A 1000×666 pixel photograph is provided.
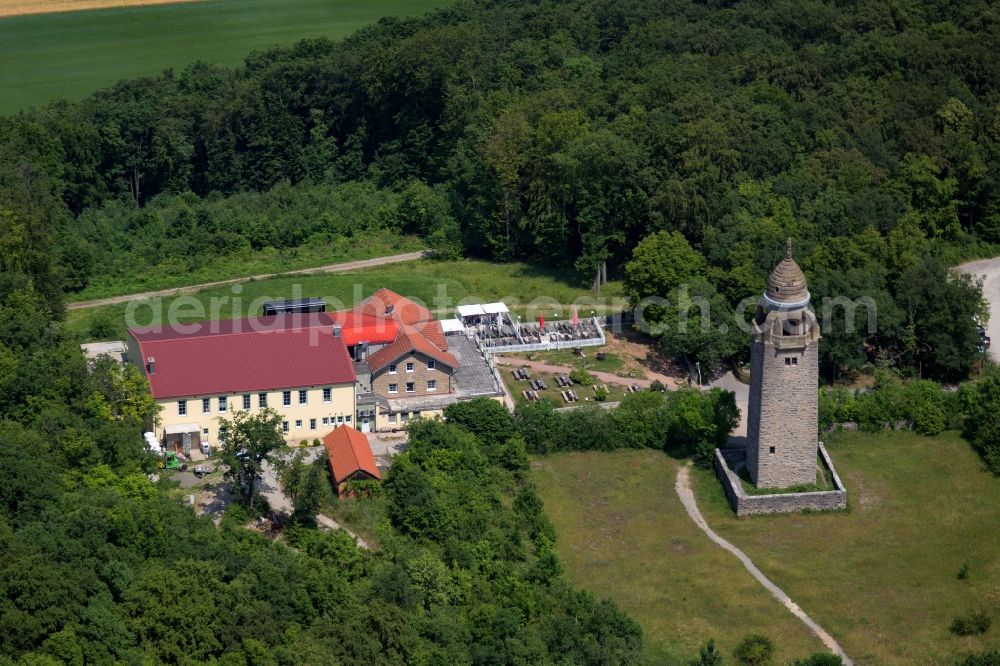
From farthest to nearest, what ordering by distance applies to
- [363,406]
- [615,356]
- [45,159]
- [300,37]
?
[300,37] → [45,159] → [615,356] → [363,406]

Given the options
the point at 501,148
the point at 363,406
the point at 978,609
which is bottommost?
the point at 978,609

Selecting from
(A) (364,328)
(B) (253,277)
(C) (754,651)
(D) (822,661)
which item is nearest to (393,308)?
(A) (364,328)

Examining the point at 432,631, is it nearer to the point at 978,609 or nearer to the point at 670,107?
the point at 978,609

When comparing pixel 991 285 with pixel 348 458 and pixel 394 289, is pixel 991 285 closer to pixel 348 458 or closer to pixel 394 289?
pixel 394 289

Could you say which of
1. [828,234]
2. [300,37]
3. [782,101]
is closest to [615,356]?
[828,234]

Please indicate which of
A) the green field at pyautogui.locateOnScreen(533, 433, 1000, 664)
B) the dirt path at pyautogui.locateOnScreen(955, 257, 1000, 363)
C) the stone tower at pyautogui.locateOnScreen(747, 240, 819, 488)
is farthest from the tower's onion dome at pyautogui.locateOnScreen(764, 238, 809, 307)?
the dirt path at pyautogui.locateOnScreen(955, 257, 1000, 363)

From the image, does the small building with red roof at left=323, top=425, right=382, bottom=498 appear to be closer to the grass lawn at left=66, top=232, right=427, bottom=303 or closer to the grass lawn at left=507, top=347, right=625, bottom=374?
the grass lawn at left=507, top=347, right=625, bottom=374
